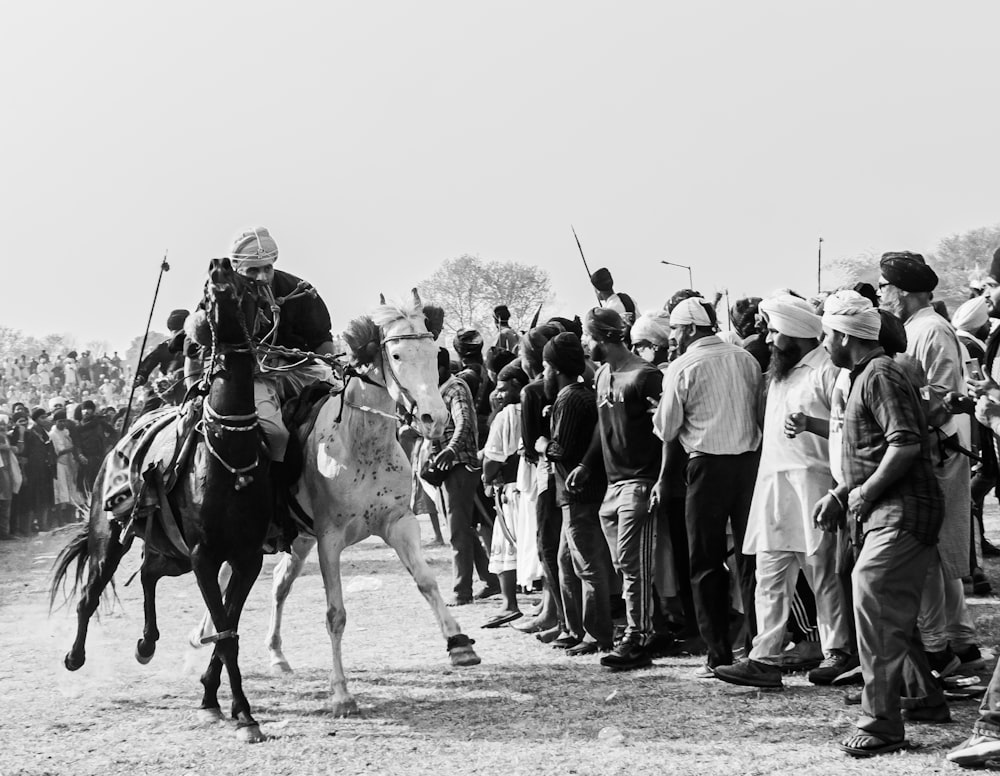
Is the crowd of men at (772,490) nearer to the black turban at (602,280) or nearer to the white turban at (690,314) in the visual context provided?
the white turban at (690,314)

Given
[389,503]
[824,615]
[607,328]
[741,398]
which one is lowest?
[824,615]

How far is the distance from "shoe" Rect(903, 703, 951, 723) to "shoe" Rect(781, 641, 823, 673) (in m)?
1.33

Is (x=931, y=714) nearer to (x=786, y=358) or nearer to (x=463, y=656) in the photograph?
(x=786, y=358)

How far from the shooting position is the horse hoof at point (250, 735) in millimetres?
6890

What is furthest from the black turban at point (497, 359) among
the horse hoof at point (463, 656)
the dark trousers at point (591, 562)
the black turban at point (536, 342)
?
the horse hoof at point (463, 656)

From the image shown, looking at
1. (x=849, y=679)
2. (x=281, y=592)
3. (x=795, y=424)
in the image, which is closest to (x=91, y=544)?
(x=281, y=592)

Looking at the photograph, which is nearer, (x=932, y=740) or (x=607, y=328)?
(x=932, y=740)

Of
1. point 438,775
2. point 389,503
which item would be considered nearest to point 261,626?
point 389,503

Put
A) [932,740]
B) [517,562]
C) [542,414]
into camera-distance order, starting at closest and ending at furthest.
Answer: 1. [932,740]
2. [542,414]
3. [517,562]

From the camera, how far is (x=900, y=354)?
6188 mm

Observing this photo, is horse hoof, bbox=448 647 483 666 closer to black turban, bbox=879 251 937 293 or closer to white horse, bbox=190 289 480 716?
white horse, bbox=190 289 480 716

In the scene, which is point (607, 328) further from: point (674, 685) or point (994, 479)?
point (994, 479)

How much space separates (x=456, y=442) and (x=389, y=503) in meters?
2.79

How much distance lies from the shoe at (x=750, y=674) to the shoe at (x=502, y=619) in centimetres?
346
